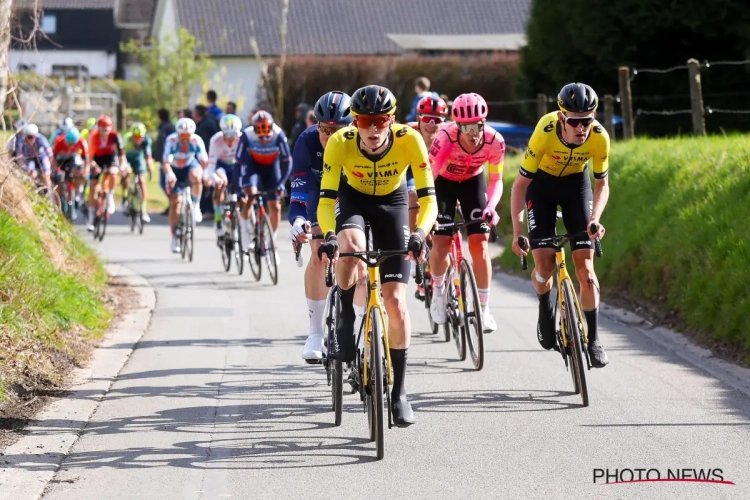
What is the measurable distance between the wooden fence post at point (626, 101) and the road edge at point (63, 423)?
28.3ft

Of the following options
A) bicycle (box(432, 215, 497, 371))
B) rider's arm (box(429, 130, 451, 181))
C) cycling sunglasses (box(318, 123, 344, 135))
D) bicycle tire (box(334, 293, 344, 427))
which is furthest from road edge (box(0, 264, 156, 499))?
rider's arm (box(429, 130, 451, 181))

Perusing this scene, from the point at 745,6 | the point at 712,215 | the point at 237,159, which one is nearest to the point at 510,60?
the point at 745,6

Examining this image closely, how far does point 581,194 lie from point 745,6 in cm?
1439

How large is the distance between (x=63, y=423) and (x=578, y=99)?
374 cm

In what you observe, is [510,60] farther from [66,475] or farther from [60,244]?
[66,475]

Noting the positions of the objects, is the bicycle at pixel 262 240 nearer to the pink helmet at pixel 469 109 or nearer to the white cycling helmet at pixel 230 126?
the white cycling helmet at pixel 230 126

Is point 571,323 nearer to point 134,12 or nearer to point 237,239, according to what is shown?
point 237,239

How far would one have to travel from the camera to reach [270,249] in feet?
49.7

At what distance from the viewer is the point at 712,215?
1159cm

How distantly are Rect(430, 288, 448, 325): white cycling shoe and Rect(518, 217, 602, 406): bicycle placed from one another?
73.6 inches

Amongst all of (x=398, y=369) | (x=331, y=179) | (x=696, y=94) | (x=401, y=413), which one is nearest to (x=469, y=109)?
(x=331, y=179)

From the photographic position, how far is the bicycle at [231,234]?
15922mm

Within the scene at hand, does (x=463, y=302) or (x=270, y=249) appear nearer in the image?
(x=463, y=302)

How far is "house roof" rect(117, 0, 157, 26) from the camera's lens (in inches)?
3265
